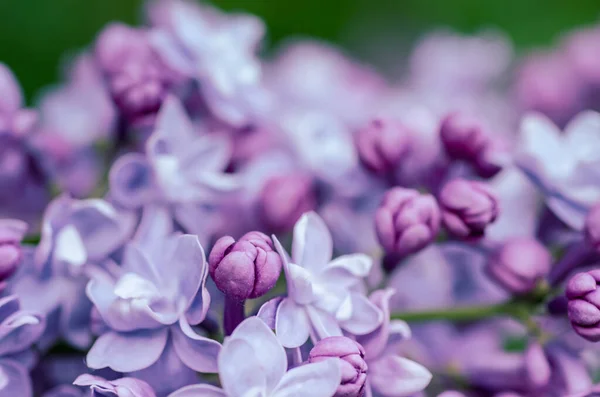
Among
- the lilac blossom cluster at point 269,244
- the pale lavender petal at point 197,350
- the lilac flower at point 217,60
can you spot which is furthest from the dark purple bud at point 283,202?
the pale lavender petal at point 197,350

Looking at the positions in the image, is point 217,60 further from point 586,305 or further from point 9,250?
point 586,305

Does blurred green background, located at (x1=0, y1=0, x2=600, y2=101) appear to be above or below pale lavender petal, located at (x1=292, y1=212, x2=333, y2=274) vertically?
below

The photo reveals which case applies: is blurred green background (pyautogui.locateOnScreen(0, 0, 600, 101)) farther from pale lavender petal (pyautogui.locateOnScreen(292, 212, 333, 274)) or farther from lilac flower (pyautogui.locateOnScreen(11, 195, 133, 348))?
pale lavender petal (pyautogui.locateOnScreen(292, 212, 333, 274))

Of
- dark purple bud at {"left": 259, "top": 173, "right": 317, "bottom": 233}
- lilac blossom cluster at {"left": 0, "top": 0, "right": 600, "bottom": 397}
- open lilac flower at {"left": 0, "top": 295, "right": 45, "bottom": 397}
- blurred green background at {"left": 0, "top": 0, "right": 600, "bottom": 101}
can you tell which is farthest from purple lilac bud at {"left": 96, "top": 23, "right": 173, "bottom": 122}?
blurred green background at {"left": 0, "top": 0, "right": 600, "bottom": 101}

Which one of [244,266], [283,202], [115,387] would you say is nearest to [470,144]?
[283,202]

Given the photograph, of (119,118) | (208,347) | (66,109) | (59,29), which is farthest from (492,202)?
(59,29)
